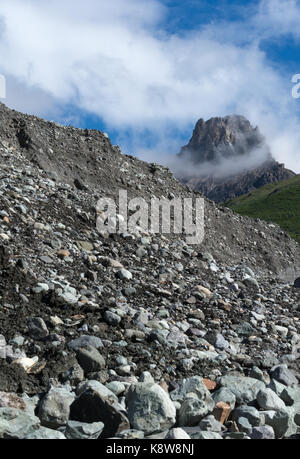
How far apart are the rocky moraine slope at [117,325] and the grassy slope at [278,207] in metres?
85.8

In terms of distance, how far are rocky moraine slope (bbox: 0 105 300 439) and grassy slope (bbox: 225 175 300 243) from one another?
85815 millimetres

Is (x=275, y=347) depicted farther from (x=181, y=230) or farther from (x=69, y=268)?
(x=181, y=230)

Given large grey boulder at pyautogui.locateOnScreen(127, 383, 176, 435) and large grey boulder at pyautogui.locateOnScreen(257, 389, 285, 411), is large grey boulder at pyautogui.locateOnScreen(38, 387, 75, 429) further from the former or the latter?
large grey boulder at pyautogui.locateOnScreen(257, 389, 285, 411)

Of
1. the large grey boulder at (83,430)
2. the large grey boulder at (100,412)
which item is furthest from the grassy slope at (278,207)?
the large grey boulder at (83,430)

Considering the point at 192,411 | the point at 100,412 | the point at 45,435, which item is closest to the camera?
the point at 45,435

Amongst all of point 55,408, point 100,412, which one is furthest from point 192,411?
point 55,408

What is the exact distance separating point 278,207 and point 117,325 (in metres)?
124

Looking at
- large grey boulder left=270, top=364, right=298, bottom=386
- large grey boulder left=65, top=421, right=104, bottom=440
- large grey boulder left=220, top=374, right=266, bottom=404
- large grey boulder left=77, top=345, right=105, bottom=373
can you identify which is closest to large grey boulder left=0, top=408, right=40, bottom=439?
large grey boulder left=65, top=421, right=104, bottom=440

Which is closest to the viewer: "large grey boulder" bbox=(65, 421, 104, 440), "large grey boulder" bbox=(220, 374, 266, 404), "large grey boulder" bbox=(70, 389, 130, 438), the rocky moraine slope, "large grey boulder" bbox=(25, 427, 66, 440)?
"large grey boulder" bbox=(25, 427, 66, 440)

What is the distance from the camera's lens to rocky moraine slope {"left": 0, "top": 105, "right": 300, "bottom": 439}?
4.27 metres

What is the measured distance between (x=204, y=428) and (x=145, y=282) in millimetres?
5119

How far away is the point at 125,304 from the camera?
303 inches

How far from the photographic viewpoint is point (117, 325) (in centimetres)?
648

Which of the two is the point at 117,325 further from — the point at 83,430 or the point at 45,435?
the point at 45,435
